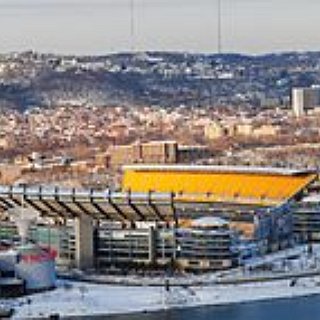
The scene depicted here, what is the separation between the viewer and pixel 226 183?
1800 centimetres

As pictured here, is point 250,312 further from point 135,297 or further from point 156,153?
point 156,153

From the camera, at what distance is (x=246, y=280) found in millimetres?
14289

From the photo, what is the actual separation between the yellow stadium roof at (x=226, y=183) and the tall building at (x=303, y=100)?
57.3 feet

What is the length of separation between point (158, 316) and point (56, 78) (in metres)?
33.5

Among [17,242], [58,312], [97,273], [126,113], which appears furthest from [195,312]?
[126,113]

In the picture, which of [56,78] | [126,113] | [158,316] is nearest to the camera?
[158,316]

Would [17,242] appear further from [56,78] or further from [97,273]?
[56,78]

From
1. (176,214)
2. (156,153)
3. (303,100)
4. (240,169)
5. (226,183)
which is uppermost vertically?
(303,100)

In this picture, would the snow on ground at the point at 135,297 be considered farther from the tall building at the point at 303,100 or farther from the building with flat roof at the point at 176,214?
the tall building at the point at 303,100

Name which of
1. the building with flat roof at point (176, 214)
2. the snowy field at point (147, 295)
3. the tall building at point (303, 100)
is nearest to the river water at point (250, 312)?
the snowy field at point (147, 295)

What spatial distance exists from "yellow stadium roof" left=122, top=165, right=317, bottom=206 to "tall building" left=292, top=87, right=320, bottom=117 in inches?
687

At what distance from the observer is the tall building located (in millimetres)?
36812

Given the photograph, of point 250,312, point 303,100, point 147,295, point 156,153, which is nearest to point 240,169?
point 147,295

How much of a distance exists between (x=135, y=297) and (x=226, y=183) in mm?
4641
